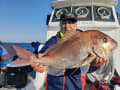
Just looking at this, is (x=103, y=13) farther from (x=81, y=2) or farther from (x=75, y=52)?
(x=75, y=52)

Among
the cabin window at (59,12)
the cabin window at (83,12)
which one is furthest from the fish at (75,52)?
the cabin window at (59,12)

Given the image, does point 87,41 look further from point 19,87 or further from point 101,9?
point 101,9

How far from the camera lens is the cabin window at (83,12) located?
4.25 meters

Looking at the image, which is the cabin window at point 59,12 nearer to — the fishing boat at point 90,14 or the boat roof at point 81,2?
the fishing boat at point 90,14

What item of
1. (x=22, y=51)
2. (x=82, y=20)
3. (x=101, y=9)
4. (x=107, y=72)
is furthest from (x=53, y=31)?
(x=22, y=51)

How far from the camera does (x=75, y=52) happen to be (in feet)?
4.78

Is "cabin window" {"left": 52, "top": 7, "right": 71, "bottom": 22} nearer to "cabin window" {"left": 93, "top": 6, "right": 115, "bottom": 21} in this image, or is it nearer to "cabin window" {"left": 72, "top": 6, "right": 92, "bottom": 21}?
Result: "cabin window" {"left": 72, "top": 6, "right": 92, "bottom": 21}

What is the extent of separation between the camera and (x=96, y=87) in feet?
9.12

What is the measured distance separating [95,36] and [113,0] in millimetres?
3451

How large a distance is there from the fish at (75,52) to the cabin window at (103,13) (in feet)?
9.55

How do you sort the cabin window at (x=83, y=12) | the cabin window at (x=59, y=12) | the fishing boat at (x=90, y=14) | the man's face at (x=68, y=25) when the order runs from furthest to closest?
the cabin window at (x=59, y=12) → the cabin window at (x=83, y=12) → the fishing boat at (x=90, y=14) → the man's face at (x=68, y=25)

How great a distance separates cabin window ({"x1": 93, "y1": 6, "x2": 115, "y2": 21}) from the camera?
4.14 m

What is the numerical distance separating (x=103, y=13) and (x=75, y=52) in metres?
3.29

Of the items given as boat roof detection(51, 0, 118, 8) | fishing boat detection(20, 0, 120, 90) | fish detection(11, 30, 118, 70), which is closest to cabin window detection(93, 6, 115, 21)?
fishing boat detection(20, 0, 120, 90)
